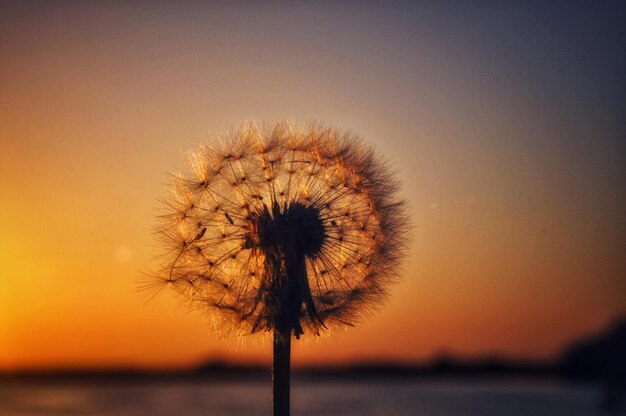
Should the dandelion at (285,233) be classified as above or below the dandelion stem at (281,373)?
above

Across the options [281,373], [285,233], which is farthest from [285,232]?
[281,373]

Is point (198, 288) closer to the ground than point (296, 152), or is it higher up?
closer to the ground

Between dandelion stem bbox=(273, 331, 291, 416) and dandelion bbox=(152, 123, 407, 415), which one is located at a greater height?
dandelion bbox=(152, 123, 407, 415)

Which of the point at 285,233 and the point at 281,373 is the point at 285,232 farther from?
the point at 281,373

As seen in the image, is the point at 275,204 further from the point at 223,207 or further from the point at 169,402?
the point at 169,402

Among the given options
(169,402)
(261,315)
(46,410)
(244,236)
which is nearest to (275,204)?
(244,236)
